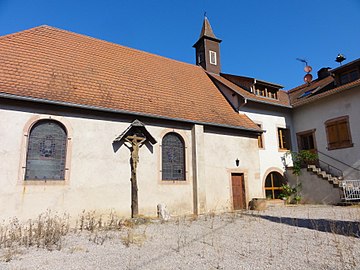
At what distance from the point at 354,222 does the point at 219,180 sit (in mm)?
5662

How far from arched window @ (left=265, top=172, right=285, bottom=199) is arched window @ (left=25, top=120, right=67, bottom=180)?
1151cm

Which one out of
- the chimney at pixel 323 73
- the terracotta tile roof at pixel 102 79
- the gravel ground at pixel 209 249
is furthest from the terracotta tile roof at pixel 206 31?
the gravel ground at pixel 209 249

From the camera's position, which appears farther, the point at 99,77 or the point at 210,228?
the point at 99,77

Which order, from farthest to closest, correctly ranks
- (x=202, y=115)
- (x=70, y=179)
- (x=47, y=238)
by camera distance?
1. (x=202, y=115)
2. (x=70, y=179)
3. (x=47, y=238)

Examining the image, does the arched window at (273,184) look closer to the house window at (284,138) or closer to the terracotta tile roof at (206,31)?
the house window at (284,138)

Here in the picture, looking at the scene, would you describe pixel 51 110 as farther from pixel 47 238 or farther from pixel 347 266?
pixel 347 266

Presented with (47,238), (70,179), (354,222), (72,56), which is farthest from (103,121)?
(354,222)

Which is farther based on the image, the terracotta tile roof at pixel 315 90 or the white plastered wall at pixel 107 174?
the terracotta tile roof at pixel 315 90

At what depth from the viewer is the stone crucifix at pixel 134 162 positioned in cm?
999

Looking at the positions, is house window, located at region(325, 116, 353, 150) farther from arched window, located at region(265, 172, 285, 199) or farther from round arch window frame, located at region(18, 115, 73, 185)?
round arch window frame, located at region(18, 115, 73, 185)

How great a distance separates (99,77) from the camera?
38.3 feet

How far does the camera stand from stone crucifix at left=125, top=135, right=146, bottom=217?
393 inches

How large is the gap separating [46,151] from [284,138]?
46.7ft

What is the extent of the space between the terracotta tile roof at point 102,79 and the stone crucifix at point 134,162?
1221mm
